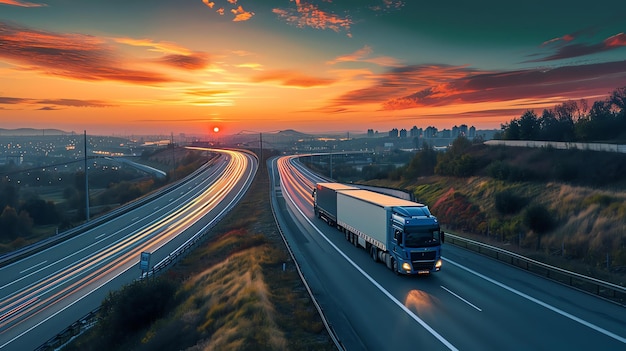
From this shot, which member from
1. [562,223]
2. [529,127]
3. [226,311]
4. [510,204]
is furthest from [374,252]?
[529,127]

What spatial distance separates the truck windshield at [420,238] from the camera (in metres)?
24.3

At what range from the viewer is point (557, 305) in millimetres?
20359

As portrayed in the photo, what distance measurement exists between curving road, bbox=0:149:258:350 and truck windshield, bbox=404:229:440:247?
23770 millimetres

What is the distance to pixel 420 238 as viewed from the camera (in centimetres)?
2442

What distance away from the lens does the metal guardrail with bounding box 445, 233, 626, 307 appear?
21.3 m

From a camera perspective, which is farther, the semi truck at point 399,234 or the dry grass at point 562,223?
the dry grass at point 562,223

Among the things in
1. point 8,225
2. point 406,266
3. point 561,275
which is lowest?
point 8,225

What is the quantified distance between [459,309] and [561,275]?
9.75m

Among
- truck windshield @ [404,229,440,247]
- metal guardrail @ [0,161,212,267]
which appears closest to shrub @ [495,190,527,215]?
truck windshield @ [404,229,440,247]

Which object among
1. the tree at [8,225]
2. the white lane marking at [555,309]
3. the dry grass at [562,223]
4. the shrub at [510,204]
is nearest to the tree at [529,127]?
the dry grass at [562,223]

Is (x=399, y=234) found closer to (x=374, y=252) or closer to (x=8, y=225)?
(x=374, y=252)

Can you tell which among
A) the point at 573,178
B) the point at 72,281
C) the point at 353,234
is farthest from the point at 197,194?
the point at 573,178

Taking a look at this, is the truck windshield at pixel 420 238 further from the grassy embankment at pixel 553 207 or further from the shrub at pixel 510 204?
the shrub at pixel 510 204

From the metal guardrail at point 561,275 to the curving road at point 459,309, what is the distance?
72 centimetres
